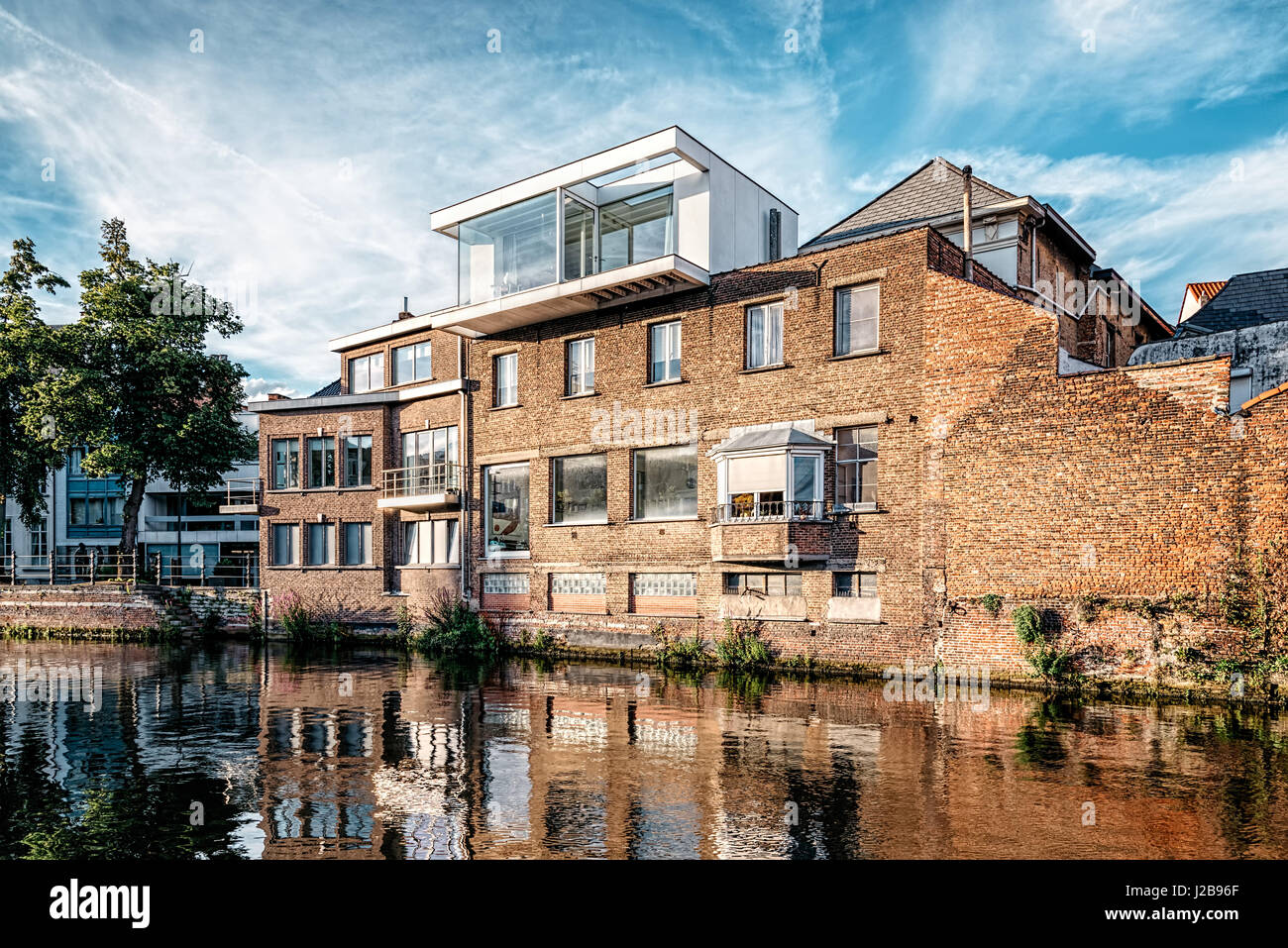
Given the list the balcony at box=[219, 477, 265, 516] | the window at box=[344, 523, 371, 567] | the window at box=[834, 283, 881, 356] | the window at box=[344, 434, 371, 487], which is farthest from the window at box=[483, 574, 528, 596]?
the window at box=[834, 283, 881, 356]

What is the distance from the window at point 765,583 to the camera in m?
19.3

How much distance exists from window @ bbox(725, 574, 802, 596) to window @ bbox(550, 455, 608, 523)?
4213mm

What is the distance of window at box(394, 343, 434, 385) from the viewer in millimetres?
29016

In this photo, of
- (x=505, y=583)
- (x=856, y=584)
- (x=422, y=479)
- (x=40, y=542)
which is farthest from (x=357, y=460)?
(x=40, y=542)

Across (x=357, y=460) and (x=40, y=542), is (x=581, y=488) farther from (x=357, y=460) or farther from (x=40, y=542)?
(x=40, y=542)

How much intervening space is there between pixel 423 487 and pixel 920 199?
16839 millimetres

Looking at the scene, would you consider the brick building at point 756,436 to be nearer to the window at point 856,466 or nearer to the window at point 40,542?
the window at point 856,466

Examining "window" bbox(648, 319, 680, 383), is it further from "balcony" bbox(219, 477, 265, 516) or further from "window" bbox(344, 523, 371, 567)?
"balcony" bbox(219, 477, 265, 516)

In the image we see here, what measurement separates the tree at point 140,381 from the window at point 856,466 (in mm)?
24863

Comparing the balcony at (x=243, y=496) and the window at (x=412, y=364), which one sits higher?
the window at (x=412, y=364)

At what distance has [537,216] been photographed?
23.5 m

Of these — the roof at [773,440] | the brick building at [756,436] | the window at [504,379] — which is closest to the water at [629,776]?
the brick building at [756,436]

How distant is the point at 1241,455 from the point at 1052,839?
10.3 meters
